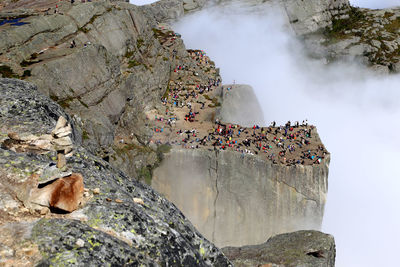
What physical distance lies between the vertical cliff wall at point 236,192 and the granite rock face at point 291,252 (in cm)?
1922

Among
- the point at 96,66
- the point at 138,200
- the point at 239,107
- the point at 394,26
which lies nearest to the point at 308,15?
the point at 394,26

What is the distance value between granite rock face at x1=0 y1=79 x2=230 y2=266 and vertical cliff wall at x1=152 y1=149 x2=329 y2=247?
2925cm

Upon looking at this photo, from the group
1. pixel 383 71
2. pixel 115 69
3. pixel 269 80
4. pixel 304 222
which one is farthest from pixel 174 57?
pixel 383 71

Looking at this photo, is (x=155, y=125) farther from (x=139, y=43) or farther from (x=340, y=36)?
(x=340, y=36)

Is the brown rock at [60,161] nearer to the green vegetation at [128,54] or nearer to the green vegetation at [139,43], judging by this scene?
the green vegetation at [128,54]

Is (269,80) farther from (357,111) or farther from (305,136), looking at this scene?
(305,136)

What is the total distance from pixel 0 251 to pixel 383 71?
126869mm

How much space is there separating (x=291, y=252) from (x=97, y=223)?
13.6m

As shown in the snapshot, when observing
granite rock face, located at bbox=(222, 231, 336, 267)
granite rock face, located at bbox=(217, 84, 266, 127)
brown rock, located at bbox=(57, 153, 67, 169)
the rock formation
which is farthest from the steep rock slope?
the rock formation

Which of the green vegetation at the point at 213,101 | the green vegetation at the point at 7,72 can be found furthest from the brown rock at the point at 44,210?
the green vegetation at the point at 213,101

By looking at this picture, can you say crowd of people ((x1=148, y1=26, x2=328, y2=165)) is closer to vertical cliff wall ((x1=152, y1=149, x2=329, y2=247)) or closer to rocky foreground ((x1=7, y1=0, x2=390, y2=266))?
rocky foreground ((x1=7, y1=0, x2=390, y2=266))

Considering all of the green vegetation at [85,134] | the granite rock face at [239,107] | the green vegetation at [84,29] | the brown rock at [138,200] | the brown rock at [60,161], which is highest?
the brown rock at [60,161]

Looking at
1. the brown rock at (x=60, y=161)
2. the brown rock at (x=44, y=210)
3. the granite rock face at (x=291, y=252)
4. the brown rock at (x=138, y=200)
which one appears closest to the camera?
the brown rock at (x=44, y=210)

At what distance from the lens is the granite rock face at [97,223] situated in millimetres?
8031
